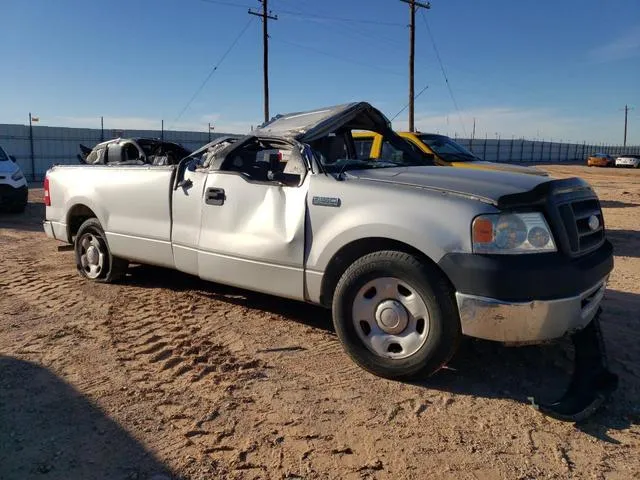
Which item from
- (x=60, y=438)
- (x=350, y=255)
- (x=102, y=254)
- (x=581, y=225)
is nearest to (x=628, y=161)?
(x=581, y=225)

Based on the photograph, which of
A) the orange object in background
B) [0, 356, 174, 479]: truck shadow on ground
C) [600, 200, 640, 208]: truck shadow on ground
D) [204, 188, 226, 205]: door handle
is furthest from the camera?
Answer: the orange object in background

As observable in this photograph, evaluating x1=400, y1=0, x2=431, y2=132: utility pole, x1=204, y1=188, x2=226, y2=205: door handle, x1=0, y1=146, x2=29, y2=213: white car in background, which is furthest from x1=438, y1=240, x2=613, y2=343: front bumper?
x1=400, y1=0, x2=431, y2=132: utility pole

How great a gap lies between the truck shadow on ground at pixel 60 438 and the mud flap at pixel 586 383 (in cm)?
218

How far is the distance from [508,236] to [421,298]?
650 millimetres

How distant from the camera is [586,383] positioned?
11.3 ft

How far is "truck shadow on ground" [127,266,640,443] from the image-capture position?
11.0 ft

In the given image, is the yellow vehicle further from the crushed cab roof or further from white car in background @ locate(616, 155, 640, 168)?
white car in background @ locate(616, 155, 640, 168)

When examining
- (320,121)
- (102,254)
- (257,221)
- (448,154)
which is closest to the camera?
(257,221)

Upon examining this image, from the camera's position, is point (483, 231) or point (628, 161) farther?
point (628, 161)

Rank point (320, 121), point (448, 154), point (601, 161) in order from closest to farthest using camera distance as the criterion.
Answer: point (320, 121) → point (448, 154) → point (601, 161)

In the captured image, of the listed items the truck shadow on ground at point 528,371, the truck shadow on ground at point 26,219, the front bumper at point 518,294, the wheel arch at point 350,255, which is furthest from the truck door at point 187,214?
the truck shadow on ground at point 26,219

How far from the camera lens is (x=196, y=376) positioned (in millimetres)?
3729

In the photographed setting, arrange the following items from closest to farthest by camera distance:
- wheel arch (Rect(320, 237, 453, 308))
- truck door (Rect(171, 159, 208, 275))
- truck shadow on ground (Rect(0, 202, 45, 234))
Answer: wheel arch (Rect(320, 237, 453, 308))
truck door (Rect(171, 159, 208, 275))
truck shadow on ground (Rect(0, 202, 45, 234))

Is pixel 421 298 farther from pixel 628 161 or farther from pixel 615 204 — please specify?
pixel 628 161
